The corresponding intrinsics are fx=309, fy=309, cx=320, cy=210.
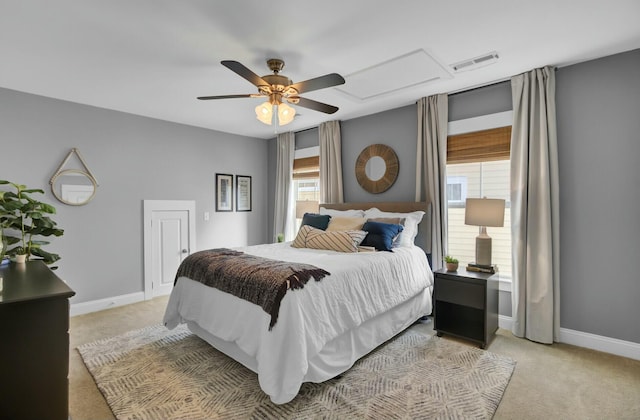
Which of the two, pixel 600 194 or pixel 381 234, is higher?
pixel 600 194

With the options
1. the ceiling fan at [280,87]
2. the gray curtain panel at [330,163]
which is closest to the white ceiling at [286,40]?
the ceiling fan at [280,87]

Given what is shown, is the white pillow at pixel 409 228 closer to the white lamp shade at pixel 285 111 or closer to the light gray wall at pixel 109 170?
the white lamp shade at pixel 285 111

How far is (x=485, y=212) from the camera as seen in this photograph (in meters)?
2.97

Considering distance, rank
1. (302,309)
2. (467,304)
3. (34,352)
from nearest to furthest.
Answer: (34,352), (302,309), (467,304)

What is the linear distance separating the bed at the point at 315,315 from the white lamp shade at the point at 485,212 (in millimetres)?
675

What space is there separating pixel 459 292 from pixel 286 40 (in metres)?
2.68

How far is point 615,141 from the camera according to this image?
264 centimetres

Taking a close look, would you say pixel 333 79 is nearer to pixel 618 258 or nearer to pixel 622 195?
pixel 622 195

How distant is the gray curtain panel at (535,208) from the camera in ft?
9.34

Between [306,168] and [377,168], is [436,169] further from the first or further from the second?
[306,168]

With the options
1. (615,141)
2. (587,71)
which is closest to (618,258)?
(615,141)

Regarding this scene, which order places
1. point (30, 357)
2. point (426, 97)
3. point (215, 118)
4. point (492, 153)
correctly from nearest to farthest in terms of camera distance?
1. point (30, 357)
2. point (492, 153)
3. point (426, 97)
4. point (215, 118)

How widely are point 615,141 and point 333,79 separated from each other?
98.1 inches

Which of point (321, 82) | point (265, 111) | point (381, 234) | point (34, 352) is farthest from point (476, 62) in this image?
point (34, 352)
